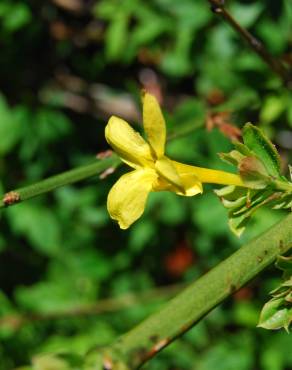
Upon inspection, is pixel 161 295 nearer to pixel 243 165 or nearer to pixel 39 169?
pixel 39 169

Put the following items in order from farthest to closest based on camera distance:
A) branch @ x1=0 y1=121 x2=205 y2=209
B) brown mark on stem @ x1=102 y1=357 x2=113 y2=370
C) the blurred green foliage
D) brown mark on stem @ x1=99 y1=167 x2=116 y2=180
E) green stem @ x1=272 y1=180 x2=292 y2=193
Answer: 1. the blurred green foliage
2. brown mark on stem @ x1=99 y1=167 x2=116 y2=180
3. branch @ x1=0 y1=121 x2=205 y2=209
4. green stem @ x1=272 y1=180 x2=292 y2=193
5. brown mark on stem @ x1=102 y1=357 x2=113 y2=370

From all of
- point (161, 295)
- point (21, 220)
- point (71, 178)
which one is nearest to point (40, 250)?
point (21, 220)

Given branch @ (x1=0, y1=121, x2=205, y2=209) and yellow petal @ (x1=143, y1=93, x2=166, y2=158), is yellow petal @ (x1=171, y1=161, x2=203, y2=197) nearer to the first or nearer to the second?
yellow petal @ (x1=143, y1=93, x2=166, y2=158)

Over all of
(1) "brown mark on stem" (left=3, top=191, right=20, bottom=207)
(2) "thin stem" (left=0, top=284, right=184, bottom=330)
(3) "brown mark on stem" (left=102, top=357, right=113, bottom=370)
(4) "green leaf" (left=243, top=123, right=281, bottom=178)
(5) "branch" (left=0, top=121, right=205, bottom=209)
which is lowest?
(2) "thin stem" (left=0, top=284, right=184, bottom=330)

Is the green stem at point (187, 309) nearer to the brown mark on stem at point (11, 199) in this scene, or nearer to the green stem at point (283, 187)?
the green stem at point (283, 187)

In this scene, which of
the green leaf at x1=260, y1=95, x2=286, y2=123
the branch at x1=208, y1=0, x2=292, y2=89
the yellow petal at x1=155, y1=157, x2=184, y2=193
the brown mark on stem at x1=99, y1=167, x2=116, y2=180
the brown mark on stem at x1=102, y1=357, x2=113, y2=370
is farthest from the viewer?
the green leaf at x1=260, y1=95, x2=286, y2=123

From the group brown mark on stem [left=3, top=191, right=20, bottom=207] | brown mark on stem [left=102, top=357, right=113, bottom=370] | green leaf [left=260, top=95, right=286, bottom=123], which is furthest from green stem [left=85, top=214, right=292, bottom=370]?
green leaf [left=260, top=95, right=286, bottom=123]
